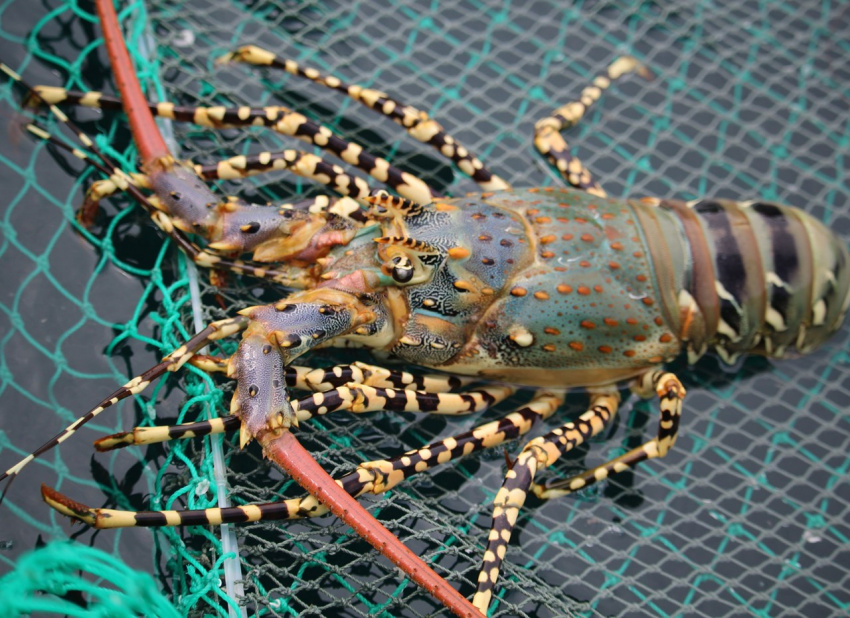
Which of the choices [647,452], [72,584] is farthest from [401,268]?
[72,584]

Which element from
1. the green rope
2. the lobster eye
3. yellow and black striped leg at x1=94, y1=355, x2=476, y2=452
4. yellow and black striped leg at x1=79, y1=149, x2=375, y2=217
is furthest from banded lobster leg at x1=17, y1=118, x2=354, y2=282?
the green rope

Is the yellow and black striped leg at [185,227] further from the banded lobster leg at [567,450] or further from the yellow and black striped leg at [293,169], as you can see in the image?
the banded lobster leg at [567,450]

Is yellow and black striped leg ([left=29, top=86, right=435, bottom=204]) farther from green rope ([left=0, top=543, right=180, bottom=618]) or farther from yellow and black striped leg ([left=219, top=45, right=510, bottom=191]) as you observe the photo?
green rope ([left=0, top=543, right=180, bottom=618])

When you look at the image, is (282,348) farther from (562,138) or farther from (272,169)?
(562,138)

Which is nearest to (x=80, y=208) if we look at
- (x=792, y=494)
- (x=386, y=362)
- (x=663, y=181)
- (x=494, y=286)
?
(x=386, y=362)

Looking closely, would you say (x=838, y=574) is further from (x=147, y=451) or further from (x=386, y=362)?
(x=147, y=451)
